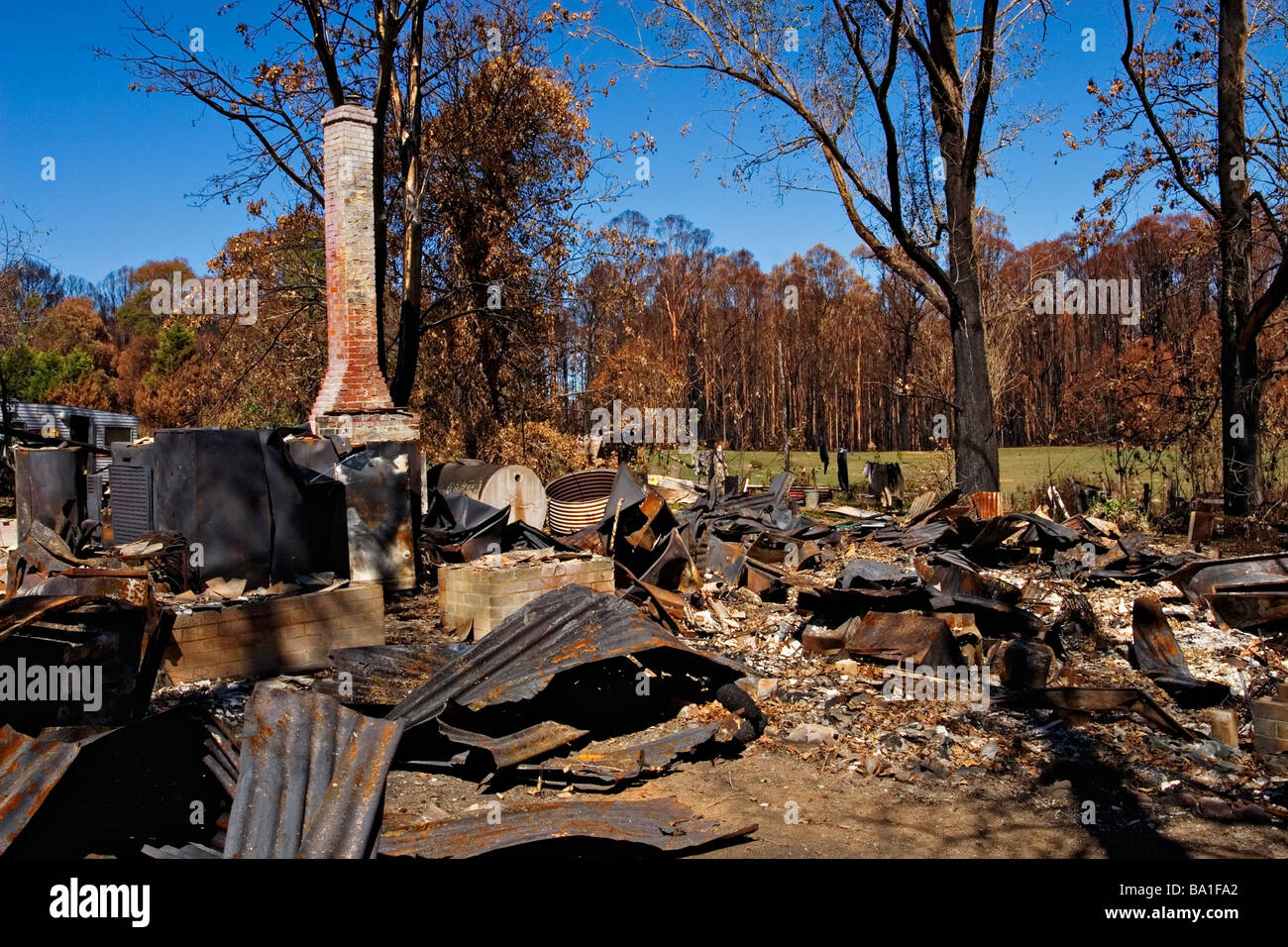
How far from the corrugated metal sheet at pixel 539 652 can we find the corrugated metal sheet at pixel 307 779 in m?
0.98

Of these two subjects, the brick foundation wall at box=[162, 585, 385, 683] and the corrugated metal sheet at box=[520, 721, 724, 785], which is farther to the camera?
the brick foundation wall at box=[162, 585, 385, 683]

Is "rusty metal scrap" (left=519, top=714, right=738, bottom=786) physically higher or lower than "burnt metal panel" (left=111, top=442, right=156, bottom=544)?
lower

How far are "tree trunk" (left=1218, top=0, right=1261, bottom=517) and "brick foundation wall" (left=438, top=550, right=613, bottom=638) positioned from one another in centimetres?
960

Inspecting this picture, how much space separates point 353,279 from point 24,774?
9885mm

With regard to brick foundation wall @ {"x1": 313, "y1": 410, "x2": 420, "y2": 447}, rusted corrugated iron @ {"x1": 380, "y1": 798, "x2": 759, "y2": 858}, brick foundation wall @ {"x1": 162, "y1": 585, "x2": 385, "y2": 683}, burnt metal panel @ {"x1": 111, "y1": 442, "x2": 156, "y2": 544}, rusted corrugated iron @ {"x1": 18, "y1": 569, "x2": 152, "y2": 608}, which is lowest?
rusted corrugated iron @ {"x1": 380, "y1": 798, "x2": 759, "y2": 858}

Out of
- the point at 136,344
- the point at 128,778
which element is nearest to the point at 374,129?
the point at 128,778

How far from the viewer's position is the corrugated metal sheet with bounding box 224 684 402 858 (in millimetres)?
3096

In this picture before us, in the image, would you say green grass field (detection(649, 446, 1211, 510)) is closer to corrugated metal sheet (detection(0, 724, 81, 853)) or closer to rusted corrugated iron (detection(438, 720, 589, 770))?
rusted corrugated iron (detection(438, 720, 589, 770))

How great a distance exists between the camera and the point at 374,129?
1245cm

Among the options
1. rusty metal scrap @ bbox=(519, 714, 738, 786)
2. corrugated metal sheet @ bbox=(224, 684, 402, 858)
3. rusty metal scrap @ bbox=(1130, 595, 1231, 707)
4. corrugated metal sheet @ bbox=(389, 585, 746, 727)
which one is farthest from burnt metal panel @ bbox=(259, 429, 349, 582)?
rusty metal scrap @ bbox=(1130, 595, 1231, 707)

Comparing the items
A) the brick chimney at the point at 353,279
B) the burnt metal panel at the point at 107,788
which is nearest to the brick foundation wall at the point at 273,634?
the burnt metal panel at the point at 107,788

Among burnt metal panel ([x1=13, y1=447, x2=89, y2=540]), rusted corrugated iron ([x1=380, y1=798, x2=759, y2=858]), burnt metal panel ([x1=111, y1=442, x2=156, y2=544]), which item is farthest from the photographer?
burnt metal panel ([x1=13, y1=447, x2=89, y2=540])

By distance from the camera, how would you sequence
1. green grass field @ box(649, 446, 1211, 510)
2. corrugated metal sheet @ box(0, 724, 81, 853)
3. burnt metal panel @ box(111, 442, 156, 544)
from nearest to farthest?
corrugated metal sheet @ box(0, 724, 81, 853)
burnt metal panel @ box(111, 442, 156, 544)
green grass field @ box(649, 446, 1211, 510)

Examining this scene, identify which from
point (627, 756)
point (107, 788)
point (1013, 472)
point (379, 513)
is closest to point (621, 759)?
point (627, 756)
